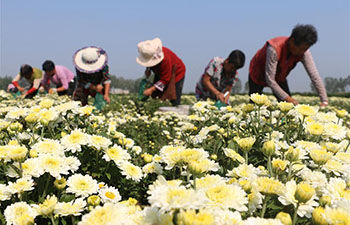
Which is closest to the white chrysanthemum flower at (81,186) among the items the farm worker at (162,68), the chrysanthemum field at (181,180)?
the chrysanthemum field at (181,180)

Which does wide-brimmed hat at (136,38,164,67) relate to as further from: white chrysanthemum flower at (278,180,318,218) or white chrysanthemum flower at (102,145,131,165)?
white chrysanthemum flower at (278,180,318,218)

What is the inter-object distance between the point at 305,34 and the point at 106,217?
3964mm

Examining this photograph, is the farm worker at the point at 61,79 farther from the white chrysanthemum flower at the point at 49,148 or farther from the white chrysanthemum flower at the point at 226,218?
the white chrysanthemum flower at the point at 226,218

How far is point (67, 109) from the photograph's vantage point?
2.11 m

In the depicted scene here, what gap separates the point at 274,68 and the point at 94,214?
411 cm

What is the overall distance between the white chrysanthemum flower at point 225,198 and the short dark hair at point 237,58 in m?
4.45

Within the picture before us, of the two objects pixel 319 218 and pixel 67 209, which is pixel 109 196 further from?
pixel 319 218

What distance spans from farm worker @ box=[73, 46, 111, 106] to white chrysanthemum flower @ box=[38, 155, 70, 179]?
15.3 ft

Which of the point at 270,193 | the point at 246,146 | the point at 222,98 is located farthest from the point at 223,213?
the point at 222,98

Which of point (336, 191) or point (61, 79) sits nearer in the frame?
point (336, 191)

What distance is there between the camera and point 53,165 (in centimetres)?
143

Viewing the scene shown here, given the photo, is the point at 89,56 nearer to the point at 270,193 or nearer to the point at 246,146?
the point at 246,146

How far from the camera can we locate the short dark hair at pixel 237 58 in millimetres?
5098

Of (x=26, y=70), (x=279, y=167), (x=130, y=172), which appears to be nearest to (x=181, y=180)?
(x=279, y=167)
